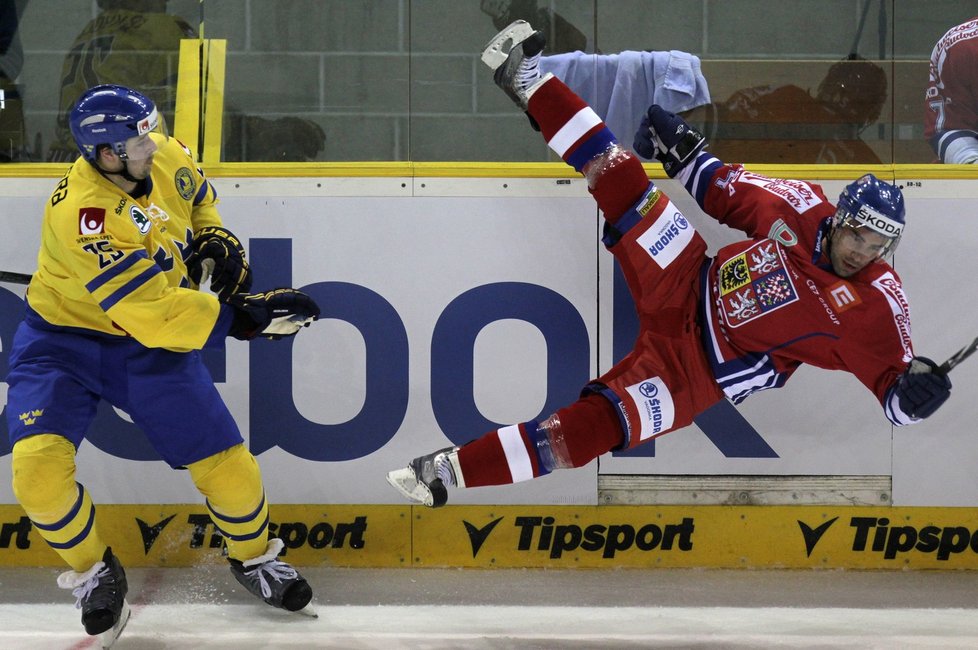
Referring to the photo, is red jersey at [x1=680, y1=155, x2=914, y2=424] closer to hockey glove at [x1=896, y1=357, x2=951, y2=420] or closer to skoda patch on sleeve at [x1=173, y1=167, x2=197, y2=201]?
hockey glove at [x1=896, y1=357, x2=951, y2=420]

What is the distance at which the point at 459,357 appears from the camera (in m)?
3.32

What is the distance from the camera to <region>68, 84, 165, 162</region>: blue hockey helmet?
8.61ft

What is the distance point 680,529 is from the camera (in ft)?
10.9

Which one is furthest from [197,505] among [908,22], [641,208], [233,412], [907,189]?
[908,22]

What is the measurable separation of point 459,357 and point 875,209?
131 cm

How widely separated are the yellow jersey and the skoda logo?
1.12 meters

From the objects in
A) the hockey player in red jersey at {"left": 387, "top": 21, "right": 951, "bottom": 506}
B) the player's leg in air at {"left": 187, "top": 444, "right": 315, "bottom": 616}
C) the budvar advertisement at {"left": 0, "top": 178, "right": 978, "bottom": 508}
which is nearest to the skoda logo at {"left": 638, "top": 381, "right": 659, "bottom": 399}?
the hockey player in red jersey at {"left": 387, "top": 21, "right": 951, "bottom": 506}

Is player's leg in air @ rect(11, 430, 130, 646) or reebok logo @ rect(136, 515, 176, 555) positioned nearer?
player's leg in air @ rect(11, 430, 130, 646)

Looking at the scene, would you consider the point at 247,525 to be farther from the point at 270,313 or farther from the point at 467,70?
the point at 467,70

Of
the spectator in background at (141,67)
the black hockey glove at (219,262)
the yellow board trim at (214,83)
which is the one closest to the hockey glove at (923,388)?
the black hockey glove at (219,262)

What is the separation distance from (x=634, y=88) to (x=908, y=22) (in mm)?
895

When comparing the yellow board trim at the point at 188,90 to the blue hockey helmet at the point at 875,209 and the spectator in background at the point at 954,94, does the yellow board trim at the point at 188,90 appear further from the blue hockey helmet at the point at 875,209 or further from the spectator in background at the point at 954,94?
the spectator in background at the point at 954,94

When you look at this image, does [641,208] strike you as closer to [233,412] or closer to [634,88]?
[634,88]

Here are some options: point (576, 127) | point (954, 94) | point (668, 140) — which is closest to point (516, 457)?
point (576, 127)
